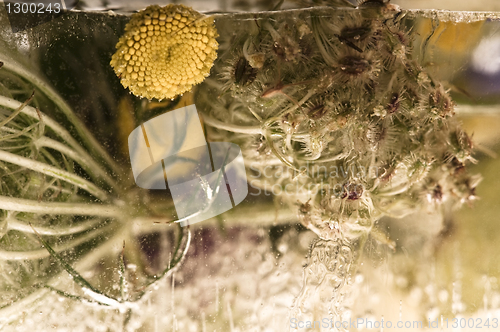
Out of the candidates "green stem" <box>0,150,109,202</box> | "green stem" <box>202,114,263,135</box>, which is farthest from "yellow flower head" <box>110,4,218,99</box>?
"green stem" <box>0,150,109,202</box>

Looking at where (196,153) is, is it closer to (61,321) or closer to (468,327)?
(61,321)

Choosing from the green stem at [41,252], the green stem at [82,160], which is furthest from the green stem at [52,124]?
the green stem at [41,252]

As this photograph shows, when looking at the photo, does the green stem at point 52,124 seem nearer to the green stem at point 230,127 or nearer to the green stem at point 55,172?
the green stem at point 55,172

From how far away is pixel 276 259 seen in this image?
82 cm

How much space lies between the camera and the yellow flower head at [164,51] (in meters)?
0.62

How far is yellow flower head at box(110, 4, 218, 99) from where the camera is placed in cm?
62

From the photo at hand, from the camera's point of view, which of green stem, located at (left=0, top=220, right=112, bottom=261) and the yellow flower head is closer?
the yellow flower head

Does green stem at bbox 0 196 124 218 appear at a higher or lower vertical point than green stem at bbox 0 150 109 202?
lower

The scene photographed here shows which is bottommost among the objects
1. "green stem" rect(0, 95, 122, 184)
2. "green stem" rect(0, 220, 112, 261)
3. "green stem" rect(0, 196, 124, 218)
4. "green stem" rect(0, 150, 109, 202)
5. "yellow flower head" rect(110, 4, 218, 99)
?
"green stem" rect(0, 220, 112, 261)

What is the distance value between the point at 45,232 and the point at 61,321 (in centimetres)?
20

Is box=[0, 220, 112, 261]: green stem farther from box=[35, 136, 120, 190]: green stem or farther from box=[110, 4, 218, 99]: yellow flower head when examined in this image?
box=[110, 4, 218, 99]: yellow flower head

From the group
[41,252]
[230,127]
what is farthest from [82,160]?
[230,127]

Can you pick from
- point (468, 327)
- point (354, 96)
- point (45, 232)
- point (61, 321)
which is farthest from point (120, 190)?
point (468, 327)

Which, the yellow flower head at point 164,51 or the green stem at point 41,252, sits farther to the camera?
the green stem at point 41,252
